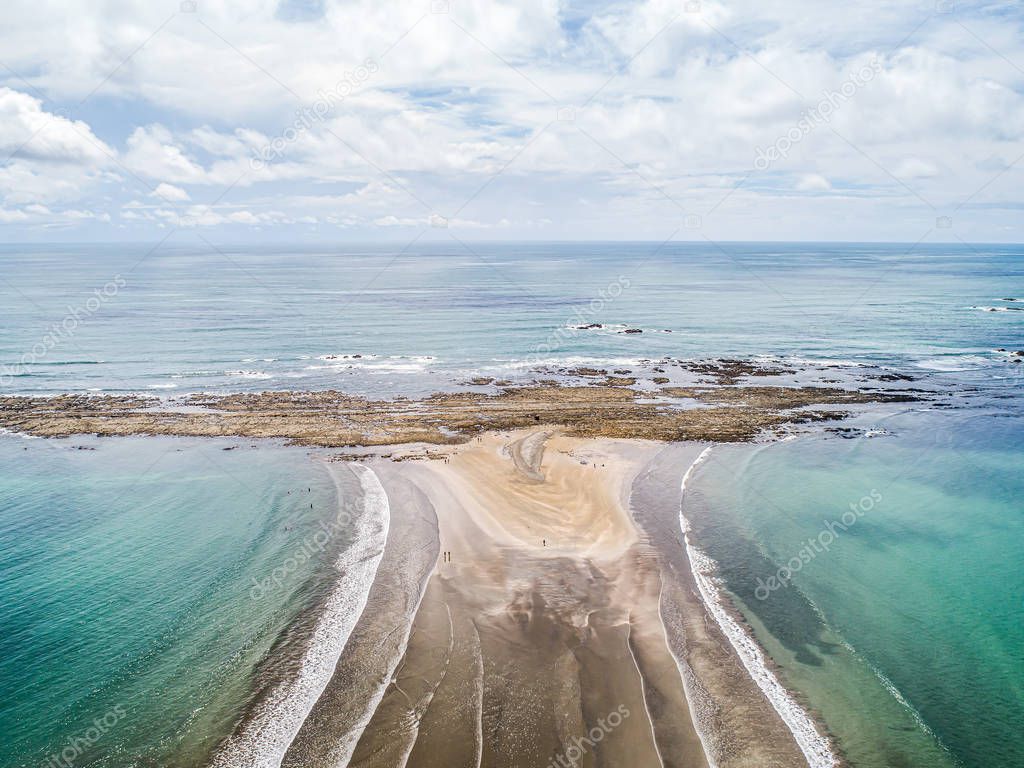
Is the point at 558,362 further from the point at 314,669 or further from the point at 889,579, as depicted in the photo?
the point at 314,669

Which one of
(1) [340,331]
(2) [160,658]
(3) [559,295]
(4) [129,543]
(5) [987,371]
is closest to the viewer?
(2) [160,658]

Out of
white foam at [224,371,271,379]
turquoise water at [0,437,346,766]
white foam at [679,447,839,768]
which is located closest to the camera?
white foam at [679,447,839,768]

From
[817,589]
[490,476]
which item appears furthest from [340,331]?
[817,589]

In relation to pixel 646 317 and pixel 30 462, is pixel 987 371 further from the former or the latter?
pixel 30 462

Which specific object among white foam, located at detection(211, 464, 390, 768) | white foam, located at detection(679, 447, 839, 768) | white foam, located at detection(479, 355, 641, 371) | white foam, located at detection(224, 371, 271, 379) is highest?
white foam, located at detection(479, 355, 641, 371)

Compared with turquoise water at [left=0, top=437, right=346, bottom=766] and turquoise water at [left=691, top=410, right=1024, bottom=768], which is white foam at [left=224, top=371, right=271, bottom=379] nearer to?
turquoise water at [left=0, top=437, right=346, bottom=766]

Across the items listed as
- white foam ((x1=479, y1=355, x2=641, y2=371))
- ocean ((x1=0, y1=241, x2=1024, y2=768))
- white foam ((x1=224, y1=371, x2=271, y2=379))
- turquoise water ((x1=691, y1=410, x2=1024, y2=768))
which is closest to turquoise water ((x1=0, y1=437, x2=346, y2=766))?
ocean ((x1=0, y1=241, x2=1024, y2=768))

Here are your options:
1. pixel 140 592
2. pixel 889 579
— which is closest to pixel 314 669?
pixel 140 592
